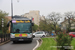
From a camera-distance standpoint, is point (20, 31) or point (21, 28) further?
point (21, 28)

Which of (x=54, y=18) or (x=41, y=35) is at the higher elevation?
(x=54, y=18)

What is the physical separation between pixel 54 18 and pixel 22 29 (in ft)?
149

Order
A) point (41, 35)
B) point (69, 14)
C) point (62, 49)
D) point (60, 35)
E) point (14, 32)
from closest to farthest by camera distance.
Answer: point (62, 49)
point (60, 35)
point (14, 32)
point (41, 35)
point (69, 14)

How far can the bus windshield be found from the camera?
17.3m

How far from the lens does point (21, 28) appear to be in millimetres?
17422

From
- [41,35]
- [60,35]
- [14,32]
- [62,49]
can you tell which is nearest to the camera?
[62,49]

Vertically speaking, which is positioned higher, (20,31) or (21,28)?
(21,28)

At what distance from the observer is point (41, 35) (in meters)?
33.3

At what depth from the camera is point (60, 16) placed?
61.1 metres

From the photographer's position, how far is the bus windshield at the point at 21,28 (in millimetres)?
17328

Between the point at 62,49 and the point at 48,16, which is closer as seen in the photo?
the point at 62,49

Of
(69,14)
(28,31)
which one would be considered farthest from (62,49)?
(69,14)

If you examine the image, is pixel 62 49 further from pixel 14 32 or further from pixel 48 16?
pixel 48 16

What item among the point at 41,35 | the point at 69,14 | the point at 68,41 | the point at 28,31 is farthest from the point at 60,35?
the point at 69,14
